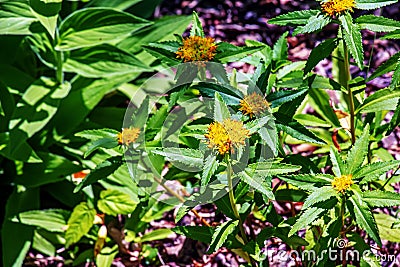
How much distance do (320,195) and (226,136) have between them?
29 cm

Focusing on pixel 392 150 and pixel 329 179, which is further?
pixel 392 150

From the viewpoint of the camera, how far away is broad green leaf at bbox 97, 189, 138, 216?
2.31 m

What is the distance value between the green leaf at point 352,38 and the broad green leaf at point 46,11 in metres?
0.99

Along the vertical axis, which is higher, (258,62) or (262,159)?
(258,62)

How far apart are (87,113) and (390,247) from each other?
1296 mm

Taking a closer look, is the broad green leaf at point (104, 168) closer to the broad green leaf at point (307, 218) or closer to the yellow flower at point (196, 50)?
the yellow flower at point (196, 50)

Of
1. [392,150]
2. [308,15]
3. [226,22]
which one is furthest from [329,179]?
[226,22]

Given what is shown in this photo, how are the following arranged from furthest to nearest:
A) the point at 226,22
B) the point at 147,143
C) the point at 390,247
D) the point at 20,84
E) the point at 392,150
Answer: the point at 226,22 < the point at 392,150 < the point at 20,84 < the point at 390,247 < the point at 147,143

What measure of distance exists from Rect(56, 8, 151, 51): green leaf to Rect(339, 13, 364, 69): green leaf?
3.12 ft

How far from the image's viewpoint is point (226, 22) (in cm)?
332

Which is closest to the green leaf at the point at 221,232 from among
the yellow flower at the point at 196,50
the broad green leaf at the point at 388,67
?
the yellow flower at the point at 196,50

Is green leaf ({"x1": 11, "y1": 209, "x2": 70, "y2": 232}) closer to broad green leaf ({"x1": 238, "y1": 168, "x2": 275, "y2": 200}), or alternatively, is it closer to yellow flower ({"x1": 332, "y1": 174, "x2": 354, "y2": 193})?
broad green leaf ({"x1": 238, "y1": 168, "x2": 275, "y2": 200})

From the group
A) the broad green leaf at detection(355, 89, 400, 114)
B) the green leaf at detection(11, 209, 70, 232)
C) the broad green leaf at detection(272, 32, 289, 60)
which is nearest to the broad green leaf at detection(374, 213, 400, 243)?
the broad green leaf at detection(355, 89, 400, 114)

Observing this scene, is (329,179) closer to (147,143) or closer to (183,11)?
(147,143)
